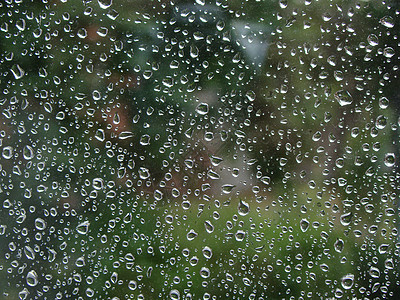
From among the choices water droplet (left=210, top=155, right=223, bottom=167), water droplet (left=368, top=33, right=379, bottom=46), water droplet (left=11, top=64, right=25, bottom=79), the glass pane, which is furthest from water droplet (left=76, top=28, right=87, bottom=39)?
water droplet (left=368, top=33, right=379, bottom=46)

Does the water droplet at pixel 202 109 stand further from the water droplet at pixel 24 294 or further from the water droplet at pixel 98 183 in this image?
the water droplet at pixel 24 294

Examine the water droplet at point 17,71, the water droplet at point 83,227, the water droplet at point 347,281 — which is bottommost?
the water droplet at point 347,281

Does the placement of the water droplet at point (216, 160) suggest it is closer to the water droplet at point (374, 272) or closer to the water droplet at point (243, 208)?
the water droplet at point (243, 208)

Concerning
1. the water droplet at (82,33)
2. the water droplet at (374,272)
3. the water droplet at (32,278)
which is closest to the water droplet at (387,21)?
the water droplet at (374,272)

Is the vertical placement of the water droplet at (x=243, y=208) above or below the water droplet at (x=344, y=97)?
below

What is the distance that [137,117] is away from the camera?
2.07 feet

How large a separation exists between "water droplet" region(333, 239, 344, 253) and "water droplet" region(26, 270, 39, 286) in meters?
0.60

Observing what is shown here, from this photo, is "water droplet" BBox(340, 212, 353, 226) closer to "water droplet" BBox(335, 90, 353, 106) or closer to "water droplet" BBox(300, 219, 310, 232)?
"water droplet" BBox(300, 219, 310, 232)

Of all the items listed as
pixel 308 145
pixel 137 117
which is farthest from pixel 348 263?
pixel 137 117

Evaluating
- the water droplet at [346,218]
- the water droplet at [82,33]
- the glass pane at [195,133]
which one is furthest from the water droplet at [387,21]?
the water droplet at [82,33]

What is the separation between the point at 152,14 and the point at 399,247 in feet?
2.22

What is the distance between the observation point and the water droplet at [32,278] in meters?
0.64

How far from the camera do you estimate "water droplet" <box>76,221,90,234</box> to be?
2.08 feet

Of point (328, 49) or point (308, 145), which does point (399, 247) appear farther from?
point (328, 49)
